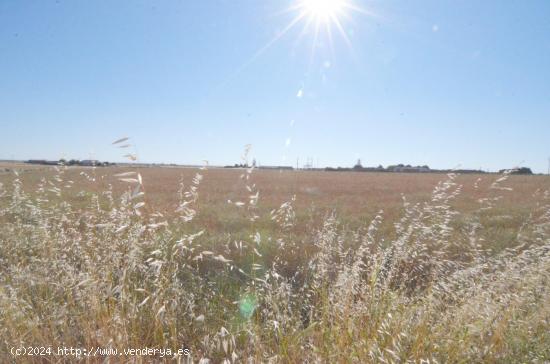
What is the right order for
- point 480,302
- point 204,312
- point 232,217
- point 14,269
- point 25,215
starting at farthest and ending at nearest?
point 232,217 < point 25,215 < point 204,312 < point 14,269 < point 480,302

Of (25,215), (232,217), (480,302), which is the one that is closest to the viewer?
(480,302)

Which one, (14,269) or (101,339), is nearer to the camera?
(101,339)

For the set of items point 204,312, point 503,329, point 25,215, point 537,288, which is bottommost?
point 204,312

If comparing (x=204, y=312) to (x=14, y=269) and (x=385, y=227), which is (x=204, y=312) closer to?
(x=14, y=269)

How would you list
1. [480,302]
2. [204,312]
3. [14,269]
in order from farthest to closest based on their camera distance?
[204,312] < [14,269] < [480,302]

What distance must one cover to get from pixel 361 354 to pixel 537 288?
2.26 meters

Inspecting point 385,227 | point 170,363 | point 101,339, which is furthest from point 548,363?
point 385,227

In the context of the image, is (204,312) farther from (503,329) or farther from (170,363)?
(503,329)

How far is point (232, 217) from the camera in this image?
11.2 m

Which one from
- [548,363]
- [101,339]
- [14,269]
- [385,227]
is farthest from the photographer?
[385,227]

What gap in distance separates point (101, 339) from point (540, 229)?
17.5 feet

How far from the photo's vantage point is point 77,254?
387 centimetres

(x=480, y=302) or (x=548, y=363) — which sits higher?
(x=480, y=302)

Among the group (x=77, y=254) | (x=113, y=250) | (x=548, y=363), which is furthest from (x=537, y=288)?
(x=77, y=254)
